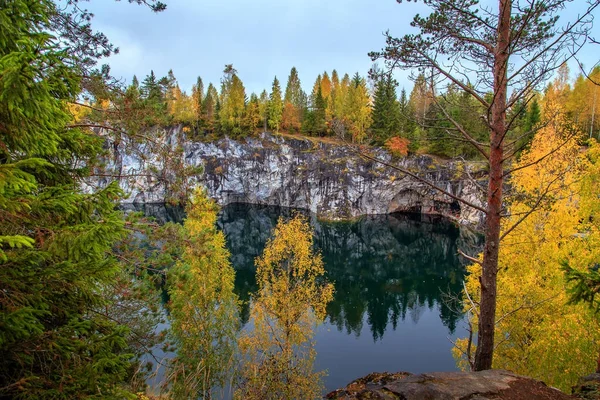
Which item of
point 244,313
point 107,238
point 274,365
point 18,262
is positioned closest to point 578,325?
point 274,365

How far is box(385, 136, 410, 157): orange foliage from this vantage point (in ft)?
153

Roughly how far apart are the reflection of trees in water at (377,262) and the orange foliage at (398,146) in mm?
10669

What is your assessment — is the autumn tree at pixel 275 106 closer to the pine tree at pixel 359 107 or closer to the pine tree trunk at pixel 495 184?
the pine tree at pixel 359 107

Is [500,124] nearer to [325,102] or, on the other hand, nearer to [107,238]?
[107,238]

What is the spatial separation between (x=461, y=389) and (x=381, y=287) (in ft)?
87.9

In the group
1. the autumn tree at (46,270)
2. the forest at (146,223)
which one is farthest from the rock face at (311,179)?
the autumn tree at (46,270)

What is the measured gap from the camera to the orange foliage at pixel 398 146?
46553 millimetres

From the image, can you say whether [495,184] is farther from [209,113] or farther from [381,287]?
[209,113]

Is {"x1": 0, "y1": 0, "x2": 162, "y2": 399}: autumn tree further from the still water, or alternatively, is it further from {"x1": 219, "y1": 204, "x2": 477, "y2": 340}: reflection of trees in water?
{"x1": 219, "y1": 204, "x2": 477, "y2": 340}: reflection of trees in water

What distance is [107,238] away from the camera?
285 centimetres

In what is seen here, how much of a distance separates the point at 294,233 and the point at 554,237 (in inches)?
404

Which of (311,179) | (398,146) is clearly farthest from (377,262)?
(311,179)

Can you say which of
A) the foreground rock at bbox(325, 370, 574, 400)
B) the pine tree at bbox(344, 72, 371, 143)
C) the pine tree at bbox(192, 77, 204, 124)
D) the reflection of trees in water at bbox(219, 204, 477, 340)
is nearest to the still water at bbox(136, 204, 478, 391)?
the reflection of trees in water at bbox(219, 204, 477, 340)

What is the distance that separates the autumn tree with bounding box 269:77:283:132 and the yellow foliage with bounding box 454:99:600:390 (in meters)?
50.5
